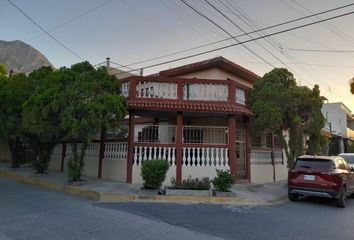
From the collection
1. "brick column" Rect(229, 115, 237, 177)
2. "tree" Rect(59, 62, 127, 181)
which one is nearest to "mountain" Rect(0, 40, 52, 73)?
"tree" Rect(59, 62, 127, 181)

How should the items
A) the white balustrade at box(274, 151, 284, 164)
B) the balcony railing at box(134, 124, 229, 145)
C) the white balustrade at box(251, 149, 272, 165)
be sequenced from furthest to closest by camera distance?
the white balustrade at box(274, 151, 284, 164)
the white balustrade at box(251, 149, 272, 165)
the balcony railing at box(134, 124, 229, 145)

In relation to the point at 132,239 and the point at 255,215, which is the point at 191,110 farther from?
the point at 132,239

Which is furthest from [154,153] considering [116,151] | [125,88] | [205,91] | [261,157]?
[261,157]

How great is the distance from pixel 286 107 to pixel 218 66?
4.19 metres

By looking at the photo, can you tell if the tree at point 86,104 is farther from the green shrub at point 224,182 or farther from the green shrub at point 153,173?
the green shrub at point 224,182

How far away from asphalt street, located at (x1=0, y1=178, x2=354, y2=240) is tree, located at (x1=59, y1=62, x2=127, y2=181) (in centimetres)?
259

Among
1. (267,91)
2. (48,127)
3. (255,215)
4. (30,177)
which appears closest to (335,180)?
(255,215)

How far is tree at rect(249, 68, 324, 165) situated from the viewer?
14250mm

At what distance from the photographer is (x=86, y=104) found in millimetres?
12328

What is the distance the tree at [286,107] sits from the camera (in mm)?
14250

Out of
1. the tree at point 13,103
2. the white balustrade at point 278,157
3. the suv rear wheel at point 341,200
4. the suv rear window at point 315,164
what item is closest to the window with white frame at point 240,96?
the suv rear window at point 315,164

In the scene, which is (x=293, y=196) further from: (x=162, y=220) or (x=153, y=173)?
(x=162, y=220)

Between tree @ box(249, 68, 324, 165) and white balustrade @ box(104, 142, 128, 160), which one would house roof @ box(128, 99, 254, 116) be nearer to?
tree @ box(249, 68, 324, 165)

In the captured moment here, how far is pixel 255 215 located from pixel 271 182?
8333mm
